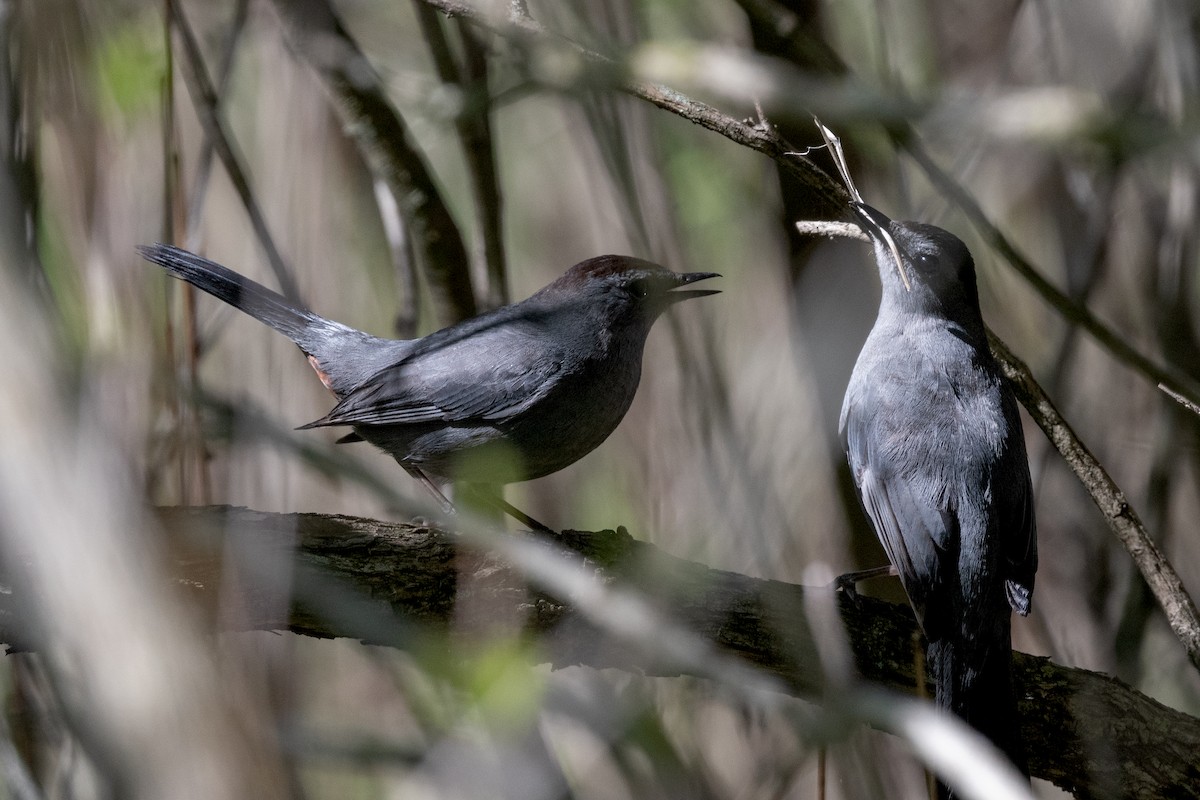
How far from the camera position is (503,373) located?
366 cm

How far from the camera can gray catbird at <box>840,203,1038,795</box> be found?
2908 millimetres

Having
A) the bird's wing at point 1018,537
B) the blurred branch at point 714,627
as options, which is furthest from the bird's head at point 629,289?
the bird's wing at point 1018,537

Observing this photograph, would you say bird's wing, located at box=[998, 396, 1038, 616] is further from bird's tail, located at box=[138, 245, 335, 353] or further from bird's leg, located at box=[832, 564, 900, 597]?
bird's tail, located at box=[138, 245, 335, 353]

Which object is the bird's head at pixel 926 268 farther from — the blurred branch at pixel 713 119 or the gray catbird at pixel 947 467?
the blurred branch at pixel 713 119

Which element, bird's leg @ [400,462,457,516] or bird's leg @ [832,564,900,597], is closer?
bird's leg @ [832,564,900,597]

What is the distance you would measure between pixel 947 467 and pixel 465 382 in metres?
1.62

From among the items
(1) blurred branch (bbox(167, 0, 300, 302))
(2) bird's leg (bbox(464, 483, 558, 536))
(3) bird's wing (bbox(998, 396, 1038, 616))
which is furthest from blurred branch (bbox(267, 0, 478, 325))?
(3) bird's wing (bbox(998, 396, 1038, 616))

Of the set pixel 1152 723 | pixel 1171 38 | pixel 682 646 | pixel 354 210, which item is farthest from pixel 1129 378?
pixel 682 646

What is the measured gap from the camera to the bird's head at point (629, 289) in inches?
152

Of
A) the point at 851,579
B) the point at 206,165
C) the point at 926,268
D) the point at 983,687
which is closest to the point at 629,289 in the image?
the point at 926,268

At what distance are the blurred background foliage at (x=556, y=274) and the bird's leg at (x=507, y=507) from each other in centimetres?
37

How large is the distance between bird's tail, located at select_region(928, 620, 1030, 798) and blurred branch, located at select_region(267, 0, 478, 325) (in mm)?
2340

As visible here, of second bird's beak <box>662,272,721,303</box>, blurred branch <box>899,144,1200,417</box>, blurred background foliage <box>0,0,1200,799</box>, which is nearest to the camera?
blurred background foliage <box>0,0,1200,799</box>

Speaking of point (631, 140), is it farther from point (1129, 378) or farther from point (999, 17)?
point (1129, 378)
